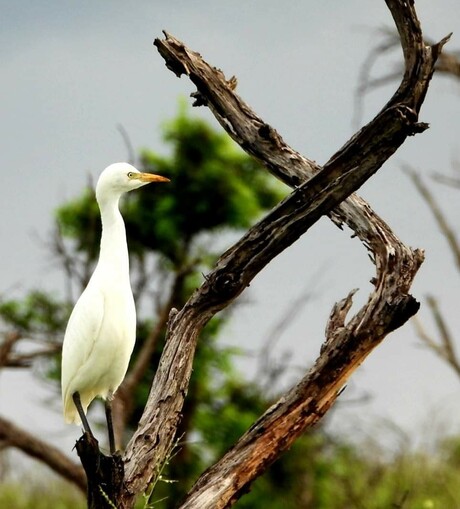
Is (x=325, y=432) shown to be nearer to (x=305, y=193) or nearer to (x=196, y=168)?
(x=196, y=168)

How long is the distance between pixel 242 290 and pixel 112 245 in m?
0.74

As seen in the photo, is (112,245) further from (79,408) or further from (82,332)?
(79,408)

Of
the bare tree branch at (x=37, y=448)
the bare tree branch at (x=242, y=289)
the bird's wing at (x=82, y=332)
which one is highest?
the bare tree branch at (x=37, y=448)

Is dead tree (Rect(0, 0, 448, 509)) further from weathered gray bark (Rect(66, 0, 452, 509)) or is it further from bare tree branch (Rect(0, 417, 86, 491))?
bare tree branch (Rect(0, 417, 86, 491))

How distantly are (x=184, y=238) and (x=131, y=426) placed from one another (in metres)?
2.41

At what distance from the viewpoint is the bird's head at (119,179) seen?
5.09 meters

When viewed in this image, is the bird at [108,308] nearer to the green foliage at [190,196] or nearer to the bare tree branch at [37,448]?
the bare tree branch at [37,448]

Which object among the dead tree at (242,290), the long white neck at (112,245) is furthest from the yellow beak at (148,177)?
the dead tree at (242,290)

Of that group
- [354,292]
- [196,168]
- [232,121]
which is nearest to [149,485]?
[354,292]

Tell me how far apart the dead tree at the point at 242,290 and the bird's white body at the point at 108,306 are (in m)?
0.33

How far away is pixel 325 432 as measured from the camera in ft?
43.6

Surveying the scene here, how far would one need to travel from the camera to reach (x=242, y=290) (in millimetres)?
4691

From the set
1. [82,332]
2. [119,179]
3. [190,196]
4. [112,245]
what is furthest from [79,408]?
[190,196]

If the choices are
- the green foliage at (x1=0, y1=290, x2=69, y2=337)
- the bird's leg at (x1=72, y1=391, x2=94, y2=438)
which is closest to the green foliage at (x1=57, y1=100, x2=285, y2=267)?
the green foliage at (x1=0, y1=290, x2=69, y2=337)
